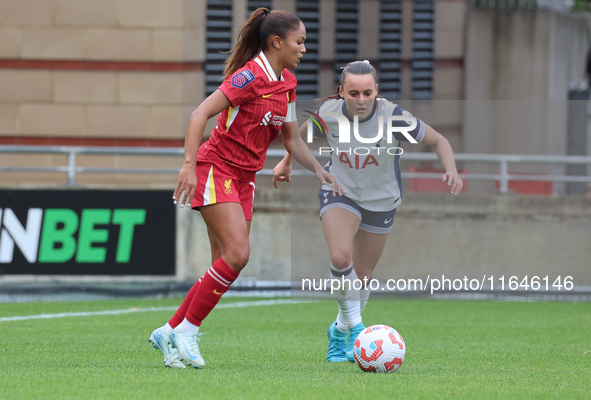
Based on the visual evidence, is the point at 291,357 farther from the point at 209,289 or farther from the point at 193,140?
the point at 193,140

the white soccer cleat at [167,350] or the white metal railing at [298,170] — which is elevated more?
the white metal railing at [298,170]

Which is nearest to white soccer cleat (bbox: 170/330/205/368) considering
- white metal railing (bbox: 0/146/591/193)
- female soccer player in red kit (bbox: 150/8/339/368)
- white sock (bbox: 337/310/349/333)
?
female soccer player in red kit (bbox: 150/8/339/368)

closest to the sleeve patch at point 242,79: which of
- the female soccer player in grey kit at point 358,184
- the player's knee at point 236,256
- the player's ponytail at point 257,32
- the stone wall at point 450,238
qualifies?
the player's ponytail at point 257,32

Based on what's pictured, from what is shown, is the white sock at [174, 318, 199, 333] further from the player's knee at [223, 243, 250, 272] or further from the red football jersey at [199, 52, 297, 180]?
the red football jersey at [199, 52, 297, 180]

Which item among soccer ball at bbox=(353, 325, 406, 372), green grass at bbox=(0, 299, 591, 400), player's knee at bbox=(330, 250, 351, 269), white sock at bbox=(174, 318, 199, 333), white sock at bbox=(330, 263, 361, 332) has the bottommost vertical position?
green grass at bbox=(0, 299, 591, 400)

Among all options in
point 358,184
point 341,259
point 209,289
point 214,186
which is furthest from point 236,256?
point 358,184

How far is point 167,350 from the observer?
521 centimetres

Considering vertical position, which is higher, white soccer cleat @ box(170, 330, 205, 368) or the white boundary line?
white soccer cleat @ box(170, 330, 205, 368)

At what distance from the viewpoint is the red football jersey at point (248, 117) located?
203 inches

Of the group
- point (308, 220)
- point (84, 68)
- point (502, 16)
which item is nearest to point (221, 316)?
point (308, 220)

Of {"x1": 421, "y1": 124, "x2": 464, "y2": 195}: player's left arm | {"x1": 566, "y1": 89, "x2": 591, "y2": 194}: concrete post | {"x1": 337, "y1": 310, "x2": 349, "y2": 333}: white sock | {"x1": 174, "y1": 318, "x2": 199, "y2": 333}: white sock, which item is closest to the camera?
{"x1": 174, "y1": 318, "x2": 199, "y2": 333}: white sock

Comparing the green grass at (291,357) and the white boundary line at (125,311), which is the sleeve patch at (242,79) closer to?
the green grass at (291,357)

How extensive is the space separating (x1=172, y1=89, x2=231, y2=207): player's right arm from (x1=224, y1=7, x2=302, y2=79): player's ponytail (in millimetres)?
327

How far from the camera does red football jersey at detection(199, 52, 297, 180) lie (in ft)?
16.9
